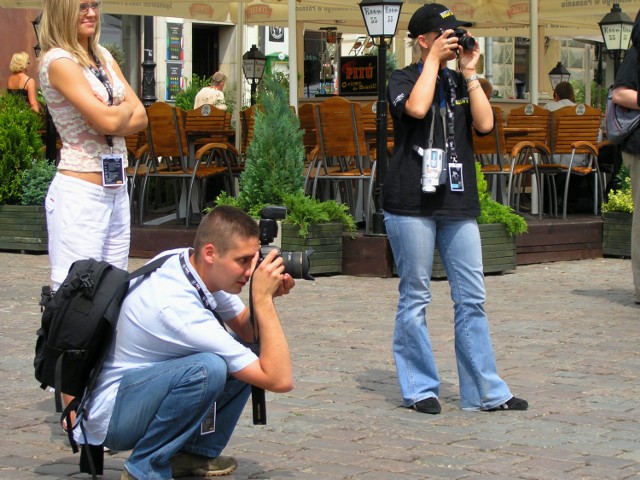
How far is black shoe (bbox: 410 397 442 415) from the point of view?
604 cm

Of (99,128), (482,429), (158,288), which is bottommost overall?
(482,429)

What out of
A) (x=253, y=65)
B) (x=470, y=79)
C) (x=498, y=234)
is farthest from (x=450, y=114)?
(x=253, y=65)

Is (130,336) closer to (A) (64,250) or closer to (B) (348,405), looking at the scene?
(A) (64,250)

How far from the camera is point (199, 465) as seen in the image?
4848 mm

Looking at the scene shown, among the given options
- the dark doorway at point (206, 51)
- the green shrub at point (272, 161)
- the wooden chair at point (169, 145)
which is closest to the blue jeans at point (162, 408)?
the green shrub at point (272, 161)

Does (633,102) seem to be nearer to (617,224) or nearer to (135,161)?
(617,224)

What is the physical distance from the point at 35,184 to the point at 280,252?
346 inches

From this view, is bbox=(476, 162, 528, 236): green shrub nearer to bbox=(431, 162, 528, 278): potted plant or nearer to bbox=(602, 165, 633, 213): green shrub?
bbox=(431, 162, 528, 278): potted plant

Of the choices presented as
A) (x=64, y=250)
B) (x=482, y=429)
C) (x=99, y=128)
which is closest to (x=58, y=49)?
(x=99, y=128)

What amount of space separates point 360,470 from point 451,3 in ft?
41.2

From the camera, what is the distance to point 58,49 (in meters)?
5.39

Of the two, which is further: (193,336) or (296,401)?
(296,401)

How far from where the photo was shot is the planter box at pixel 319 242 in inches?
428

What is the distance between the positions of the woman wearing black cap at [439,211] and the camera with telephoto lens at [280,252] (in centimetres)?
157
